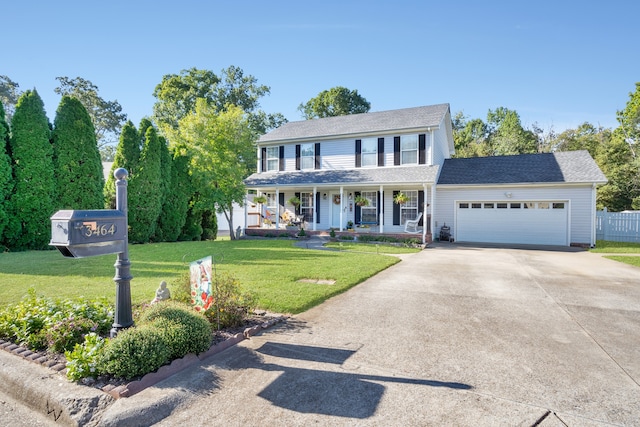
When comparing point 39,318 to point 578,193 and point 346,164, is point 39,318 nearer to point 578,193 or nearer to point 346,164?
point 346,164

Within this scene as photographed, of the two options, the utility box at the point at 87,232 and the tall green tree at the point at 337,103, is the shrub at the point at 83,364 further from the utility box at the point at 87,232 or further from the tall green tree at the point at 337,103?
the tall green tree at the point at 337,103

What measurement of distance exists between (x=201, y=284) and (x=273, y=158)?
1684cm

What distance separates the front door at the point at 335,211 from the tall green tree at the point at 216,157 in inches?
192

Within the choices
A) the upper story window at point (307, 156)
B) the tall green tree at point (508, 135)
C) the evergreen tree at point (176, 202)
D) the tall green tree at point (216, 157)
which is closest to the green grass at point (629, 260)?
the upper story window at point (307, 156)

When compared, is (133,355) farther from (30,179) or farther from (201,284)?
(30,179)

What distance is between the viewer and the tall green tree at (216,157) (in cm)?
1630

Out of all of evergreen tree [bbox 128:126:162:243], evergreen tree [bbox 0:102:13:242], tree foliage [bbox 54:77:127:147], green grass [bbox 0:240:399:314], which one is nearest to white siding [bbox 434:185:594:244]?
green grass [bbox 0:240:399:314]

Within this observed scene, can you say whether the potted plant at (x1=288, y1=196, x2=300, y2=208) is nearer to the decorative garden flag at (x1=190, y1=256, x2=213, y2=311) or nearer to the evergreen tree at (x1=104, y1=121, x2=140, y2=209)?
the evergreen tree at (x1=104, y1=121, x2=140, y2=209)

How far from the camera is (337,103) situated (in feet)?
126

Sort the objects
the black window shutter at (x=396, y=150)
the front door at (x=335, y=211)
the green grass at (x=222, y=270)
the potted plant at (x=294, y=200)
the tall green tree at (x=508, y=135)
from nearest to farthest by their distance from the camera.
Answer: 1. the green grass at (x=222, y=270)
2. the black window shutter at (x=396, y=150)
3. the front door at (x=335, y=211)
4. the potted plant at (x=294, y=200)
5. the tall green tree at (x=508, y=135)

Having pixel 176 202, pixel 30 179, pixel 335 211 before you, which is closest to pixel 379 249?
pixel 335 211

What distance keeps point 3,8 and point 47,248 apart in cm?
765

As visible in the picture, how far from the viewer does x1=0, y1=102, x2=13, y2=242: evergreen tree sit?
11023 millimetres

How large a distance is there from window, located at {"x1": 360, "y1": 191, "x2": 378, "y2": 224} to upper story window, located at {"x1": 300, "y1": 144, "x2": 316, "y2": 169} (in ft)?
12.0
